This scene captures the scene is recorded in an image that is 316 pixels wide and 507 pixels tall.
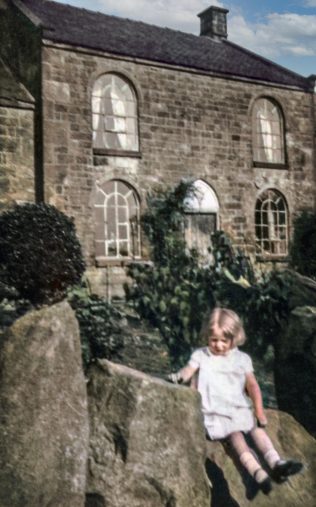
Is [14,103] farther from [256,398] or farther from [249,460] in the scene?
[249,460]

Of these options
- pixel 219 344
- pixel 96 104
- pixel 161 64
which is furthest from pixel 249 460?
pixel 161 64

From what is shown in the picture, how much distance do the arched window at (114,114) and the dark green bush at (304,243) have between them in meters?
5.77

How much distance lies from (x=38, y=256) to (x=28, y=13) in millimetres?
9181

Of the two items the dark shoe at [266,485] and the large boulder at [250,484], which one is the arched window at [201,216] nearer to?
the large boulder at [250,484]

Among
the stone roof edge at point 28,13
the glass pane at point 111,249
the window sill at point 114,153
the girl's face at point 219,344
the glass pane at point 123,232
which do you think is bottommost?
the girl's face at point 219,344

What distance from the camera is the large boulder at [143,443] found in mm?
3500

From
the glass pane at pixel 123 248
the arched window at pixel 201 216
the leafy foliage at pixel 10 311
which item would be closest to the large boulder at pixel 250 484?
the leafy foliage at pixel 10 311

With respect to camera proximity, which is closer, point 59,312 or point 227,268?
point 59,312

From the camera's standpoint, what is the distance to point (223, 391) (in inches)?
160

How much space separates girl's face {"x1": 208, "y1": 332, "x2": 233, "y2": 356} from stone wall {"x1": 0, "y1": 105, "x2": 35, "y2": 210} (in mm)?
9944

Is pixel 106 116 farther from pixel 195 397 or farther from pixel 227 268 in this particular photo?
pixel 195 397

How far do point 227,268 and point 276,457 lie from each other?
9.00ft

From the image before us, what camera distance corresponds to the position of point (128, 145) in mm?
15273

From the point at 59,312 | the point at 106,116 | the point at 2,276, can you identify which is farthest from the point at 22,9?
the point at 59,312
